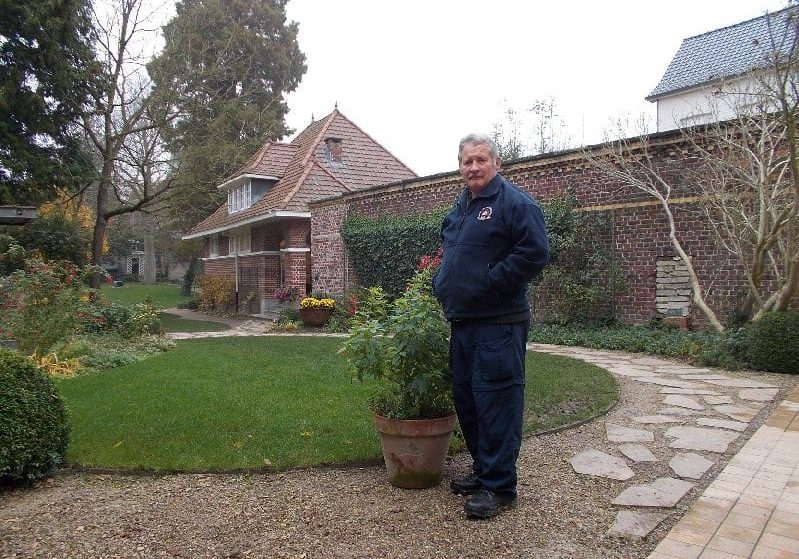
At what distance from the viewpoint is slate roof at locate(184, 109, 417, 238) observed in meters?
17.3

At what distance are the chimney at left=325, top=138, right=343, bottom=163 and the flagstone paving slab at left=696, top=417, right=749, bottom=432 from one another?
15826 millimetres

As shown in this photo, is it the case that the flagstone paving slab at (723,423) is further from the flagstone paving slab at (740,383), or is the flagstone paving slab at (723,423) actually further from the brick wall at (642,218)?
the brick wall at (642,218)

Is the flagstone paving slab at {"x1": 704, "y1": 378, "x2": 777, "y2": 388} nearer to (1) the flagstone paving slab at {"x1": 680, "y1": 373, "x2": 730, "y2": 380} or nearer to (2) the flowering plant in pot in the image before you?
(1) the flagstone paving slab at {"x1": 680, "y1": 373, "x2": 730, "y2": 380}

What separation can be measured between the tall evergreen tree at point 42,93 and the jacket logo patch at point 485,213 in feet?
48.3

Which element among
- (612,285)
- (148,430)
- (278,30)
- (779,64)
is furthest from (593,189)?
(278,30)

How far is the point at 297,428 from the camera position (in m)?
4.58

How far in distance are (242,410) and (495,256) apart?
313 cm

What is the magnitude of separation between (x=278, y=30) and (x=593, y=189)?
25.9 m

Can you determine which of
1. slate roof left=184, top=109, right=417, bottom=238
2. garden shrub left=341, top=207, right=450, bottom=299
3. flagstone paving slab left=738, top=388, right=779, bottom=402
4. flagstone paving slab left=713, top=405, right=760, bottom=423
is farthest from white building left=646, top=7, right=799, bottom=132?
flagstone paving slab left=713, top=405, right=760, bottom=423

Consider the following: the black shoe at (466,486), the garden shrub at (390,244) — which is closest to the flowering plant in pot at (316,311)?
the garden shrub at (390,244)

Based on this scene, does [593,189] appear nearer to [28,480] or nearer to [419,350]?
[419,350]

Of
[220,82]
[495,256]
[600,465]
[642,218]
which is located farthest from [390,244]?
[220,82]

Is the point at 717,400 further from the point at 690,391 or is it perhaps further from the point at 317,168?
the point at 317,168

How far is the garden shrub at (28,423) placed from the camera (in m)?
3.36
